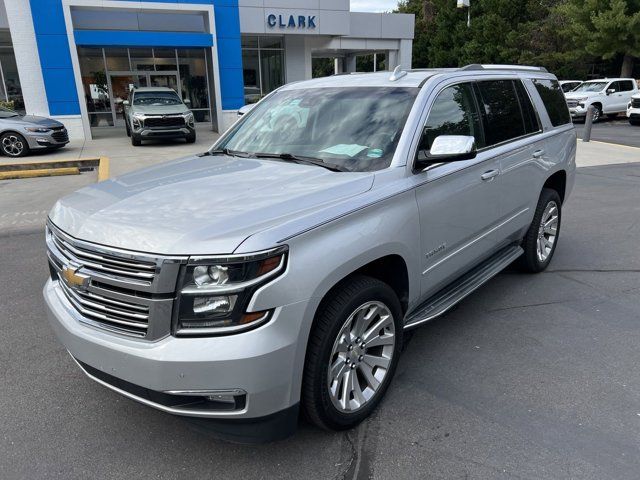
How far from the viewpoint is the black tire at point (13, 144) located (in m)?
13.8

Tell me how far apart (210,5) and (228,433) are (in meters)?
19.6

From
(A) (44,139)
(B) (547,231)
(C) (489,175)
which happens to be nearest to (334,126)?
(C) (489,175)

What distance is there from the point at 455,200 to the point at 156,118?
14.3 m

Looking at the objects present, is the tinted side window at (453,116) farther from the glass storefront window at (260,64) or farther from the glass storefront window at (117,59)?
the glass storefront window at (260,64)

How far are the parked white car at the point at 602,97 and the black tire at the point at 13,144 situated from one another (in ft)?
69.5

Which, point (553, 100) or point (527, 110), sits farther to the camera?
point (553, 100)

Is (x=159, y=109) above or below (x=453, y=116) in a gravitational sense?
below

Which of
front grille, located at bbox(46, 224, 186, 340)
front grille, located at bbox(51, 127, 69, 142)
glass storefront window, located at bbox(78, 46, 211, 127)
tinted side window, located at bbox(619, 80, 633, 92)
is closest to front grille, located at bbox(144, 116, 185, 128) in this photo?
front grille, located at bbox(51, 127, 69, 142)

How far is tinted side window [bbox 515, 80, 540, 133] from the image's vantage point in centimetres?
456

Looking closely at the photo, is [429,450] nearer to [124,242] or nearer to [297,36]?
[124,242]

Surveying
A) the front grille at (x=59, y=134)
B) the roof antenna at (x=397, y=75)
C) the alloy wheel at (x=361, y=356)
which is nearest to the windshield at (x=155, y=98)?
the front grille at (x=59, y=134)

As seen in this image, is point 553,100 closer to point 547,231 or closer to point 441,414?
point 547,231

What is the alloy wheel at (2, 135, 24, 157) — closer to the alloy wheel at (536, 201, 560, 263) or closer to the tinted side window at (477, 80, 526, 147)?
the tinted side window at (477, 80, 526, 147)

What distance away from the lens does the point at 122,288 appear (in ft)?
7.72
